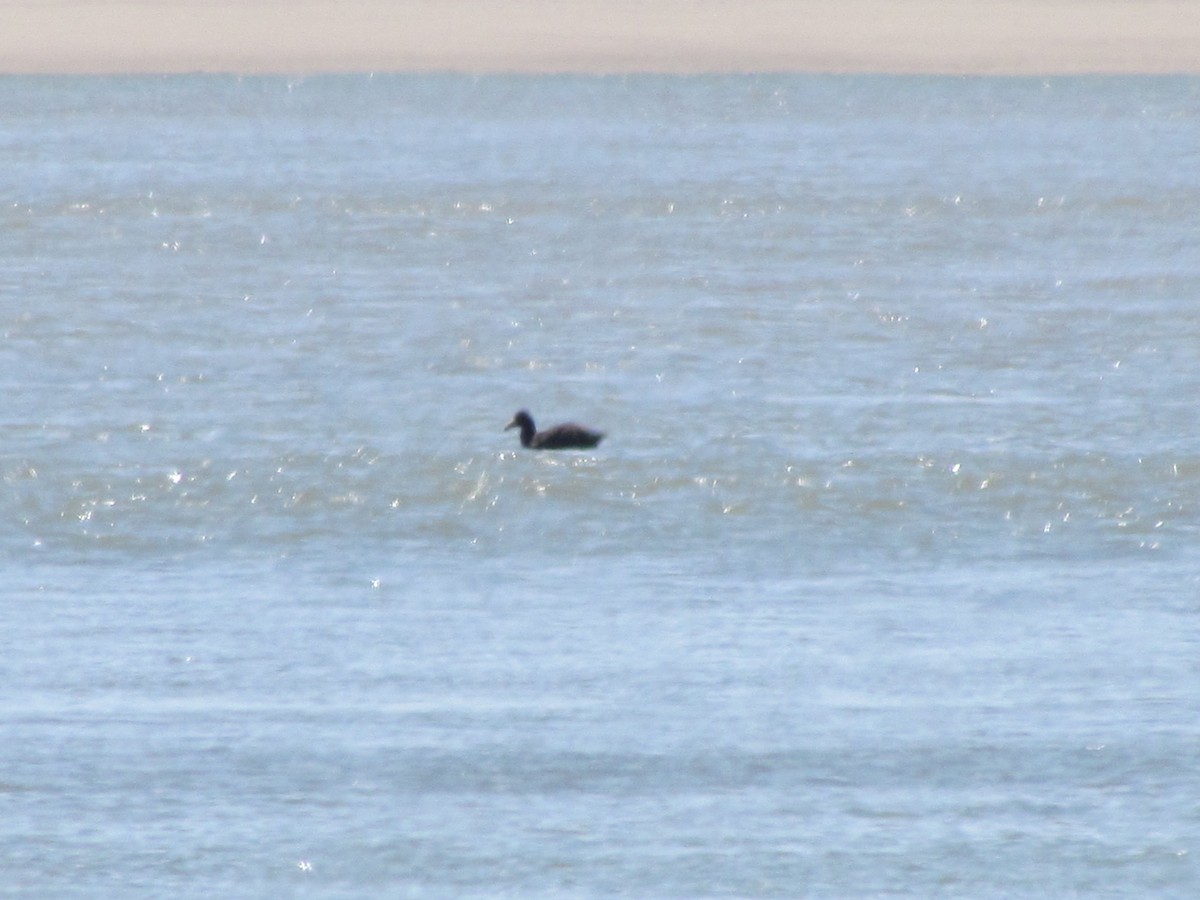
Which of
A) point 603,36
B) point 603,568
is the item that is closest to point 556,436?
point 603,568

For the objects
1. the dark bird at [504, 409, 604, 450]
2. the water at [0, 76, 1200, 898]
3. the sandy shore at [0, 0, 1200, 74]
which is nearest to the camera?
the water at [0, 76, 1200, 898]

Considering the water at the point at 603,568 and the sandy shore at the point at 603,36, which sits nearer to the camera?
the water at the point at 603,568

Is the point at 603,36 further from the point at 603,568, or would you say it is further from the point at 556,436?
the point at 603,568

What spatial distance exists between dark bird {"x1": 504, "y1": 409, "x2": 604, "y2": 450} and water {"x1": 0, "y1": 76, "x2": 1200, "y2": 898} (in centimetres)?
7

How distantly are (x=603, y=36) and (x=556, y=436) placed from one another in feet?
123

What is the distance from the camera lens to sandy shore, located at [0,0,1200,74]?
4631 cm

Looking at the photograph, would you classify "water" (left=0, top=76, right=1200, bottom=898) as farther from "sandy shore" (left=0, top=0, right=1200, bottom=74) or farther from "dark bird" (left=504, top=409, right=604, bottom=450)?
"sandy shore" (left=0, top=0, right=1200, bottom=74)

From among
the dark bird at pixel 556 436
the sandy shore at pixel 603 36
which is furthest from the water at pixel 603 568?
the sandy shore at pixel 603 36

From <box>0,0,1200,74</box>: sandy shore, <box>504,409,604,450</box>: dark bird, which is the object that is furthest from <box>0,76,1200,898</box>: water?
<box>0,0,1200,74</box>: sandy shore

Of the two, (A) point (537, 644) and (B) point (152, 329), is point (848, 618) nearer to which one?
(A) point (537, 644)

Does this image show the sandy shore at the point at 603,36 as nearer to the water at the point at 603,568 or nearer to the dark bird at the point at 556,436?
the water at the point at 603,568

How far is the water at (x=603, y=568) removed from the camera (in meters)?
6.38

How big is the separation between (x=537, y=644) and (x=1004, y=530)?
2332 mm

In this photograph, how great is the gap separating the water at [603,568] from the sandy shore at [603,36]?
25482 millimetres
